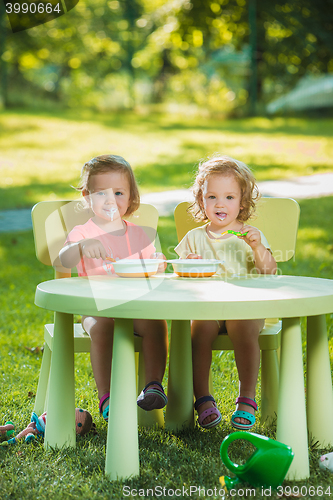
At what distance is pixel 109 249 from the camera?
2555 mm

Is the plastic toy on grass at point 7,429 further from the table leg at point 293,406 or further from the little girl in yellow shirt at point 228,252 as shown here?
the table leg at point 293,406

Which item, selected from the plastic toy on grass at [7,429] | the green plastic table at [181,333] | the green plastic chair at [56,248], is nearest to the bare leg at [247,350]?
the green plastic table at [181,333]

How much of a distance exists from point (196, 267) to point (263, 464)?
0.73 meters

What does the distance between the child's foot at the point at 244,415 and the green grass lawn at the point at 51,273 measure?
0.12 metres

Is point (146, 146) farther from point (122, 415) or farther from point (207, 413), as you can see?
point (122, 415)

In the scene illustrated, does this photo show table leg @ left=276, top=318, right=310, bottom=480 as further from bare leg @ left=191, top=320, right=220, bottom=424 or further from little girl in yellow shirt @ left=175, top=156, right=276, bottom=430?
bare leg @ left=191, top=320, right=220, bottom=424

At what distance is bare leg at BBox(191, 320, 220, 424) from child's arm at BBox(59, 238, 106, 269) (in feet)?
1.59

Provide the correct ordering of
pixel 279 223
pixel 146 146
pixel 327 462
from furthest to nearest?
pixel 146 146
pixel 279 223
pixel 327 462

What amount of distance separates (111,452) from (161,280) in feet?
2.04

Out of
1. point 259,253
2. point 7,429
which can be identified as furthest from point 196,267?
point 7,429

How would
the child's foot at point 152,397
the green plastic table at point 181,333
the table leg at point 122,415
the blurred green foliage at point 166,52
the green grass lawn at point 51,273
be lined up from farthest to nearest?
the blurred green foliage at point 166,52 < the child's foot at point 152,397 < the green grass lawn at point 51,273 < the table leg at point 122,415 < the green plastic table at point 181,333

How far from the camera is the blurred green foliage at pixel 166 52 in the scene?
12586mm

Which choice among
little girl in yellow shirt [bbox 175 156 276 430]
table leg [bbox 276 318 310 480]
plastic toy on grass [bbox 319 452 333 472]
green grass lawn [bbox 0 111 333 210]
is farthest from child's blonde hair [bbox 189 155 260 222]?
green grass lawn [bbox 0 111 333 210]

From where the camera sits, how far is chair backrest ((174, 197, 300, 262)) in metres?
2.64
